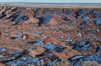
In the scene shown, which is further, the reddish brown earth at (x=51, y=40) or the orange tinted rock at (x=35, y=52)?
the orange tinted rock at (x=35, y=52)

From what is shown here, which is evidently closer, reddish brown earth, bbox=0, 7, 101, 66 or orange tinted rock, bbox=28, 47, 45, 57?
reddish brown earth, bbox=0, 7, 101, 66

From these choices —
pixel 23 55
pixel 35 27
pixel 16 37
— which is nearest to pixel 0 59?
pixel 23 55

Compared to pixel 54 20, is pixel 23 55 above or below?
below

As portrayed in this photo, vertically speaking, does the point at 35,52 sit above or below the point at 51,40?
below

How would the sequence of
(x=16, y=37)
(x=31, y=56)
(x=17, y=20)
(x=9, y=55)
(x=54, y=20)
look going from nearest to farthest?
(x=31, y=56)
(x=9, y=55)
(x=16, y=37)
(x=54, y=20)
(x=17, y=20)

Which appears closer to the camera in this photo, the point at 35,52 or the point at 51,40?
the point at 35,52

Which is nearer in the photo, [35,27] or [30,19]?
[35,27]

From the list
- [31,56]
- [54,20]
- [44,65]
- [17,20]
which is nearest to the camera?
[44,65]

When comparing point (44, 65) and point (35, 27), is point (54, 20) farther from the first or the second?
point (44, 65)
